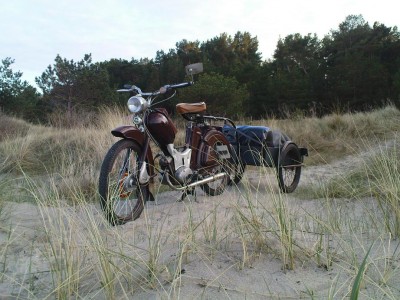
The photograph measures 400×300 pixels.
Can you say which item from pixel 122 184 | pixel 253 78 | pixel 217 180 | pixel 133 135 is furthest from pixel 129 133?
pixel 253 78

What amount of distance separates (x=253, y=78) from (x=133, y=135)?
4007 cm

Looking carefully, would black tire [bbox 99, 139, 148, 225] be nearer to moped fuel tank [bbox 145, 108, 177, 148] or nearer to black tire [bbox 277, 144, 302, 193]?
moped fuel tank [bbox 145, 108, 177, 148]

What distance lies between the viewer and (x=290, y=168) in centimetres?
466

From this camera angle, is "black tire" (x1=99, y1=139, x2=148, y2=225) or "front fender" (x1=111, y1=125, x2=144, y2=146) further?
"front fender" (x1=111, y1=125, x2=144, y2=146)

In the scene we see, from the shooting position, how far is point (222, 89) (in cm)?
2994

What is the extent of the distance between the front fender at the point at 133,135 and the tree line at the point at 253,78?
9.09 metres

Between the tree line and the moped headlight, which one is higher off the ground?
the tree line

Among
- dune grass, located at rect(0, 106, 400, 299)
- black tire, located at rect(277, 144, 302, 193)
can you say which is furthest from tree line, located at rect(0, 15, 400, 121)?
dune grass, located at rect(0, 106, 400, 299)

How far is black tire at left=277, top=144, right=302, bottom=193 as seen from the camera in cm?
445

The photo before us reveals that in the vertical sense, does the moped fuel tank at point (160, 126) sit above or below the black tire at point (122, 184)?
above

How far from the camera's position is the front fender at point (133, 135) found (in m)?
3.20

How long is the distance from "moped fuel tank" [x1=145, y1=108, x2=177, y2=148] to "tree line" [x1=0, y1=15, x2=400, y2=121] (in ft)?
29.3

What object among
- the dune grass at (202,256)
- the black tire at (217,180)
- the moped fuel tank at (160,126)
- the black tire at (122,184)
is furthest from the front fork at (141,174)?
the black tire at (217,180)

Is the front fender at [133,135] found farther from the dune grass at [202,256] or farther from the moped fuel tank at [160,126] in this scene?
the dune grass at [202,256]
